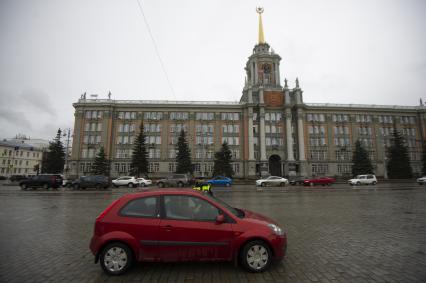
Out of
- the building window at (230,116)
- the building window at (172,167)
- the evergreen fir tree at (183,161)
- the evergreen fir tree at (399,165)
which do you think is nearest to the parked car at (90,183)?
the evergreen fir tree at (183,161)

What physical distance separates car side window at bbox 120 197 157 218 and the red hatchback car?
20 millimetres

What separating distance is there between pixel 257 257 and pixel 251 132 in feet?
175

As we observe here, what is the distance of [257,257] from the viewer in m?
4.18

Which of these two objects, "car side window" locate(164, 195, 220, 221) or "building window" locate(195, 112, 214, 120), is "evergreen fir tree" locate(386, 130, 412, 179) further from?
"car side window" locate(164, 195, 220, 221)

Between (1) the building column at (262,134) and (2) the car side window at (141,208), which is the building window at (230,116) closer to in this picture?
(1) the building column at (262,134)

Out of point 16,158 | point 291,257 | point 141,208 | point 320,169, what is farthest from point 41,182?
point 16,158

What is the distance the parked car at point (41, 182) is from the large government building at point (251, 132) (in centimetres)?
2688

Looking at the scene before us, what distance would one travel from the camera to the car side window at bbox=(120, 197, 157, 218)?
14.2 feet

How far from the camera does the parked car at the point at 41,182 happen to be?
26828 mm

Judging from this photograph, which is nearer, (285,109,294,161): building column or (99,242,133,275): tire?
(99,242,133,275): tire

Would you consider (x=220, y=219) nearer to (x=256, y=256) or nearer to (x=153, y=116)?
(x=256, y=256)

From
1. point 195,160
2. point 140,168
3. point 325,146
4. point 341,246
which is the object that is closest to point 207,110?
point 195,160

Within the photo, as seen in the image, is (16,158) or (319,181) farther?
(16,158)

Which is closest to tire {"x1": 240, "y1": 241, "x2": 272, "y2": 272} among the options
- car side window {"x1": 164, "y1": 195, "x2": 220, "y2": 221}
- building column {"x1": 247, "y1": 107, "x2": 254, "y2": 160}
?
car side window {"x1": 164, "y1": 195, "x2": 220, "y2": 221}
